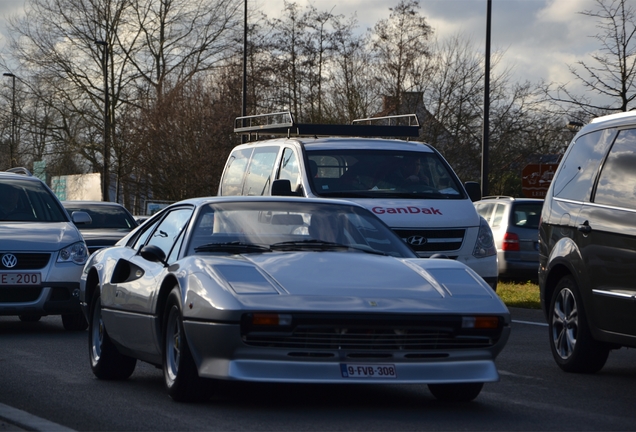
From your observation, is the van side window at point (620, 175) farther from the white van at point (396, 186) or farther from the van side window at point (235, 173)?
the van side window at point (235, 173)

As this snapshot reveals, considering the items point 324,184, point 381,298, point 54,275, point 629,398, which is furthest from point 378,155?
point 381,298

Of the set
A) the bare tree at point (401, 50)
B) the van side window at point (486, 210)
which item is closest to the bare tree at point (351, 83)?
the bare tree at point (401, 50)

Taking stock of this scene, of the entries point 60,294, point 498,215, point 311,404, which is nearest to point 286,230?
Result: point 311,404

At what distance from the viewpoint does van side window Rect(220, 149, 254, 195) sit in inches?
612

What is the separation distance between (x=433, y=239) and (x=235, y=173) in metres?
4.04

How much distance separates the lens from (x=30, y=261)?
474 inches

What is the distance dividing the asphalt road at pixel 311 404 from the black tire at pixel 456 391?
0.06 metres

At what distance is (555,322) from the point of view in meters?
9.26

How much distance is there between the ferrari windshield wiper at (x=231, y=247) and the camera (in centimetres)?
714

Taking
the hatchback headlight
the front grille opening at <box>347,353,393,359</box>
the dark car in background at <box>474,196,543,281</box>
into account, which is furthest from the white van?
the front grille opening at <box>347,353,393,359</box>

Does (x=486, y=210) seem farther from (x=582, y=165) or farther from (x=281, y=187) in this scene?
(x=582, y=165)

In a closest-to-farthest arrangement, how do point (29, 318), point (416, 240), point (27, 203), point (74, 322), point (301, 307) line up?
point (301, 307) → point (74, 322) → point (416, 240) → point (27, 203) → point (29, 318)

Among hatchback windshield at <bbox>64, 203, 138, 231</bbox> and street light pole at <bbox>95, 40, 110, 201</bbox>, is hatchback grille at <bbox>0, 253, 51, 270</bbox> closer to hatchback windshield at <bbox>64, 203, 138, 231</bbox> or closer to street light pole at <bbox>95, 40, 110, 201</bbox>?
hatchback windshield at <bbox>64, 203, 138, 231</bbox>

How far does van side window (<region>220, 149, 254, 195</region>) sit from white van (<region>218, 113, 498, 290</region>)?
501 millimetres
